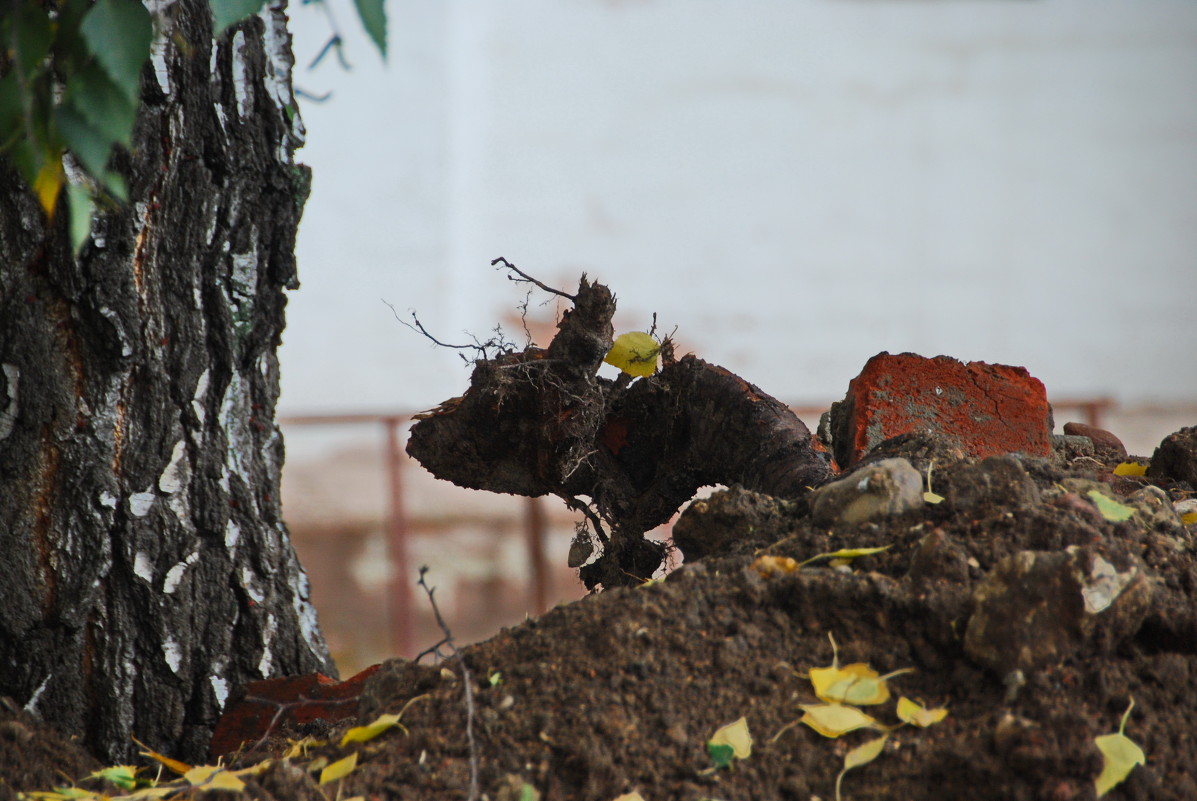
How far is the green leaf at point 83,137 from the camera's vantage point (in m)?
0.43

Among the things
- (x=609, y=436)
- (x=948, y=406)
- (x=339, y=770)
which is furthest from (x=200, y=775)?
(x=948, y=406)

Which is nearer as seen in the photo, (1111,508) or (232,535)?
(1111,508)

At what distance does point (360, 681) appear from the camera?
1.03 m

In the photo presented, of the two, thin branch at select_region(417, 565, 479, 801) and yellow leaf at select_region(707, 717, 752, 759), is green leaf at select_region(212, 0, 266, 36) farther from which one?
yellow leaf at select_region(707, 717, 752, 759)

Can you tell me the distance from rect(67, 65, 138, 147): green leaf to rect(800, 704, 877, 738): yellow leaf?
1.69 ft

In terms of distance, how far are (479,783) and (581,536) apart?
0.76m

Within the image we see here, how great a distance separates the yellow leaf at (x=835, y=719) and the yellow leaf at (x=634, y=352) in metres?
0.66

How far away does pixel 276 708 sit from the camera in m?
1.09

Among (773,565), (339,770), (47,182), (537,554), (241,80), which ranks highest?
(241,80)

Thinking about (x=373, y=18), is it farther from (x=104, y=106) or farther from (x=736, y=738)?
(x=736, y=738)

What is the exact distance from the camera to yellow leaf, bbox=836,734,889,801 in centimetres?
59

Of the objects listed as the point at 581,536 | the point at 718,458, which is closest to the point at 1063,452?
the point at 718,458

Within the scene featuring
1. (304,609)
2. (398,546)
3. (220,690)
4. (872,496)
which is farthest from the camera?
(398,546)

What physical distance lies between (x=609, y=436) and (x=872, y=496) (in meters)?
0.57
